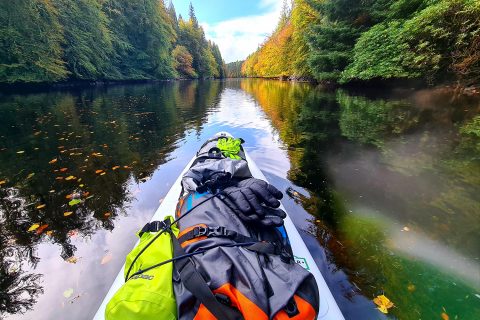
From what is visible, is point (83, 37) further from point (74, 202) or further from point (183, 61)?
point (183, 61)

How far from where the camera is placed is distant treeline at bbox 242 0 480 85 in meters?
9.90

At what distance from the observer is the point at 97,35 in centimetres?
2311

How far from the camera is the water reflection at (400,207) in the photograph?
6.88ft

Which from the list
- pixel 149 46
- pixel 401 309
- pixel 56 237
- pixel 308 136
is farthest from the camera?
pixel 149 46

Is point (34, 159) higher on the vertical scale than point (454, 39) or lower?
lower

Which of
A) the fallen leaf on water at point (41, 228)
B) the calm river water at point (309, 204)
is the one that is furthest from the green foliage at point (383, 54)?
the fallen leaf on water at point (41, 228)

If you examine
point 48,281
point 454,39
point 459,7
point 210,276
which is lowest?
point 48,281

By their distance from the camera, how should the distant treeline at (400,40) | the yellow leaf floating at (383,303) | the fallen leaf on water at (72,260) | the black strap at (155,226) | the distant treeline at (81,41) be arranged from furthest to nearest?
the distant treeline at (81,41) → the distant treeline at (400,40) → the fallen leaf on water at (72,260) → the yellow leaf floating at (383,303) → the black strap at (155,226)

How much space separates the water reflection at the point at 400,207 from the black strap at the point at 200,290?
4.59 feet

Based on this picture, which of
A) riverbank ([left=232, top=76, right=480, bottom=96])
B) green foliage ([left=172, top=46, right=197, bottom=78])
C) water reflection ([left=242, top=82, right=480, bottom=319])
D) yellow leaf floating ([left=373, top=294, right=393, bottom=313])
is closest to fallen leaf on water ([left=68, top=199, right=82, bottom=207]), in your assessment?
water reflection ([left=242, top=82, right=480, bottom=319])

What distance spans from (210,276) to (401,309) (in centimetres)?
177

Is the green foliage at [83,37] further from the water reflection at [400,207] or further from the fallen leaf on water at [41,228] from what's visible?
the fallen leaf on water at [41,228]

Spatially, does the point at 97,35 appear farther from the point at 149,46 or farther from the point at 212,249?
the point at 212,249

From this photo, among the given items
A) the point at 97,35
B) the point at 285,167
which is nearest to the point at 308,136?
the point at 285,167
